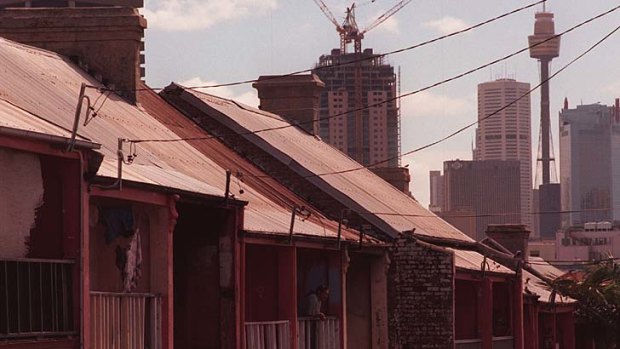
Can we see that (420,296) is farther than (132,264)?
Yes

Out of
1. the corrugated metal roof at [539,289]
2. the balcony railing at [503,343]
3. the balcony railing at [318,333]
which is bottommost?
the balcony railing at [503,343]

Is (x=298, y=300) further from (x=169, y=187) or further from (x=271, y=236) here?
(x=169, y=187)

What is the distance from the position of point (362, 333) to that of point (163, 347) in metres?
14.2

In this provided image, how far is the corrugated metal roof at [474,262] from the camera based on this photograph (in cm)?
3822

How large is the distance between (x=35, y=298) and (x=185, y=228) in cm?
750

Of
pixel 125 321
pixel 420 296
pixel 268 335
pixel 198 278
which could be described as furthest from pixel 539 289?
pixel 125 321

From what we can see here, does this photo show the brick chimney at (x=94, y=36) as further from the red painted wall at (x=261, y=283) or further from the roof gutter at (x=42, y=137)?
the roof gutter at (x=42, y=137)

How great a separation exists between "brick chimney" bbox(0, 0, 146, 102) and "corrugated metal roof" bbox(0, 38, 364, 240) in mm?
951

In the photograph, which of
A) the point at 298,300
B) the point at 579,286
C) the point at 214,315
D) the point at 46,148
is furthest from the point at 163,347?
the point at 579,286

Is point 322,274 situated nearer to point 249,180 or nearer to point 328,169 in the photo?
point 249,180

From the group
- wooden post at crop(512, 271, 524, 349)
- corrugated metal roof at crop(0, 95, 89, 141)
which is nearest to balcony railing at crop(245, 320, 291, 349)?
corrugated metal roof at crop(0, 95, 89, 141)

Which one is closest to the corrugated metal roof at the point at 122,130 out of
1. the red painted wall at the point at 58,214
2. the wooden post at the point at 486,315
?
the red painted wall at the point at 58,214

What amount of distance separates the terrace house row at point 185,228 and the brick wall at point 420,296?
3 cm

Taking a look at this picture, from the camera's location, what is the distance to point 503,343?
135 feet
